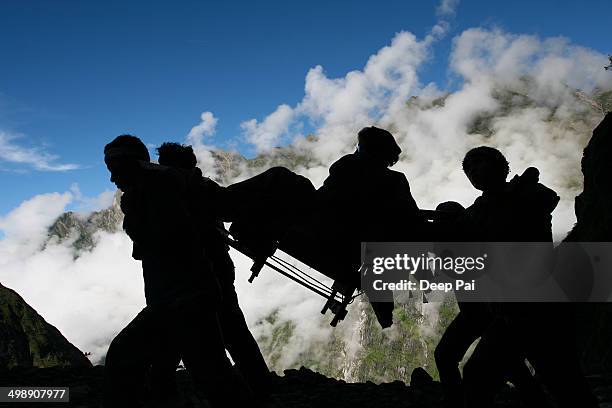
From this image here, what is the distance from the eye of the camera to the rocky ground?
6.72 metres

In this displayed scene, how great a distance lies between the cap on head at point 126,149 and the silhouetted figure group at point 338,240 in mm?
10

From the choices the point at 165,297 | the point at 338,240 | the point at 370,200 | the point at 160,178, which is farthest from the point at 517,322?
the point at 160,178

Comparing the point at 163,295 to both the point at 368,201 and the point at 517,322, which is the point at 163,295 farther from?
the point at 517,322

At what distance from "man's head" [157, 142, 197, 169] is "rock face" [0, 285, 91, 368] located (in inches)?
335

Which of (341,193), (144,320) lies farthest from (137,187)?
(341,193)

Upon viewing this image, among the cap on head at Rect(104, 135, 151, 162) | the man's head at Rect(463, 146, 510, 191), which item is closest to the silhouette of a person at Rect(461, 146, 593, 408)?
the man's head at Rect(463, 146, 510, 191)

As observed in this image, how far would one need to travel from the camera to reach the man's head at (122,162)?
386 centimetres

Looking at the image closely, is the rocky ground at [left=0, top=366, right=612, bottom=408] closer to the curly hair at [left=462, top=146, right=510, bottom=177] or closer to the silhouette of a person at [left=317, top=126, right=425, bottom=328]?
the silhouette of a person at [left=317, top=126, right=425, bottom=328]

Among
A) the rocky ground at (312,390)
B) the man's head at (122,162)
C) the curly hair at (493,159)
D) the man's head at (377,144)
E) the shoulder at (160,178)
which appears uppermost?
the man's head at (377,144)

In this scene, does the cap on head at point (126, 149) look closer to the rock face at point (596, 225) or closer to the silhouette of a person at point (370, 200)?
the silhouette of a person at point (370, 200)

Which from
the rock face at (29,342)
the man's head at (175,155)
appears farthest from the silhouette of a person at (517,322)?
the rock face at (29,342)

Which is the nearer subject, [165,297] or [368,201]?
[165,297]

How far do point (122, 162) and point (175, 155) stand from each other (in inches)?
89.8

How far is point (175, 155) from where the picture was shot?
611cm
